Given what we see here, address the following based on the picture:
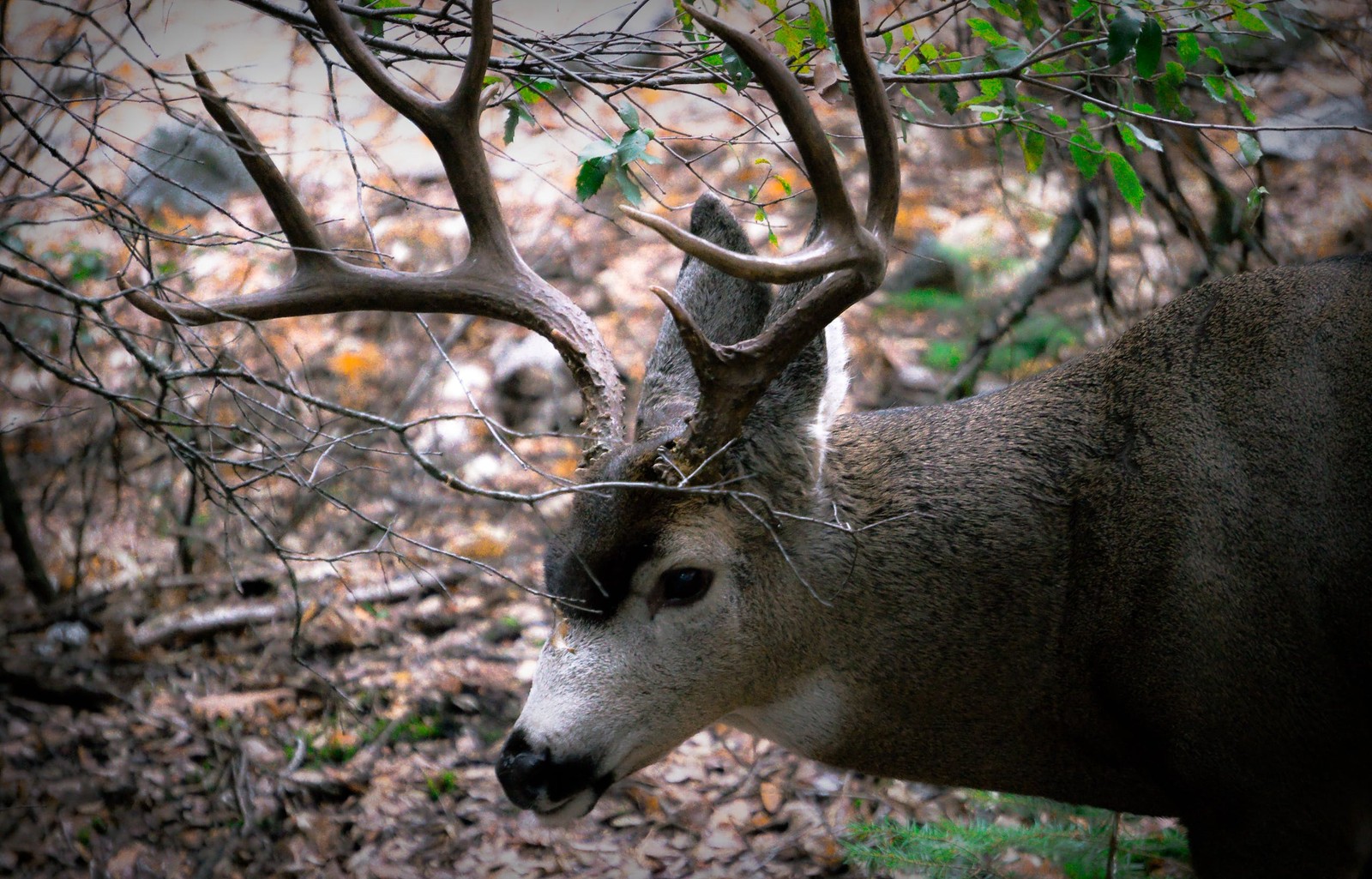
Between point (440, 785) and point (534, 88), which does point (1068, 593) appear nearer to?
point (534, 88)

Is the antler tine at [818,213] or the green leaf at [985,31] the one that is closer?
the antler tine at [818,213]

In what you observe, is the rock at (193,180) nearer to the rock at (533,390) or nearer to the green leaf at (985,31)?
the rock at (533,390)

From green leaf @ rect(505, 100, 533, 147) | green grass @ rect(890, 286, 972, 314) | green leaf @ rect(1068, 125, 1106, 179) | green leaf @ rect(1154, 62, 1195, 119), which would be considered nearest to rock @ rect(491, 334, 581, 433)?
green grass @ rect(890, 286, 972, 314)

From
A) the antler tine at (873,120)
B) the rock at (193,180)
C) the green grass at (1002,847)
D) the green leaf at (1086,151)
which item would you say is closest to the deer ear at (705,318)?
the antler tine at (873,120)

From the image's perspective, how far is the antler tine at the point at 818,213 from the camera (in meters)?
2.86

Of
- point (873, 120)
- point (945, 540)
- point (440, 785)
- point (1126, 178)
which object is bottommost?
point (440, 785)

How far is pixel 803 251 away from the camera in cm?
325

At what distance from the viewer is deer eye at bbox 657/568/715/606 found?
3.70 m

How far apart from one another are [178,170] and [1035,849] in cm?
828

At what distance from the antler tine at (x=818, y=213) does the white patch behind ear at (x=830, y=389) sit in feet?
1.96

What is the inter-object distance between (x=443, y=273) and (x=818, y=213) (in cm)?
129

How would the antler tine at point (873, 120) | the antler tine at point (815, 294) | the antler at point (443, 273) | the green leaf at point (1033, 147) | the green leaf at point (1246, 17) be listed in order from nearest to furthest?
the antler tine at point (873, 120) → the antler tine at point (815, 294) → the antler at point (443, 273) → the green leaf at point (1246, 17) → the green leaf at point (1033, 147)

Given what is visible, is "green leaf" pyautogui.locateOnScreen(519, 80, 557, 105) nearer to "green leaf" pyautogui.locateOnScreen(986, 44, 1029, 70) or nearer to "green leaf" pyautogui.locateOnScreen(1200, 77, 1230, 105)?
"green leaf" pyautogui.locateOnScreen(986, 44, 1029, 70)

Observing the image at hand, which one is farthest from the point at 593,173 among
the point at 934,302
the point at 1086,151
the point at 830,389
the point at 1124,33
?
the point at 934,302
